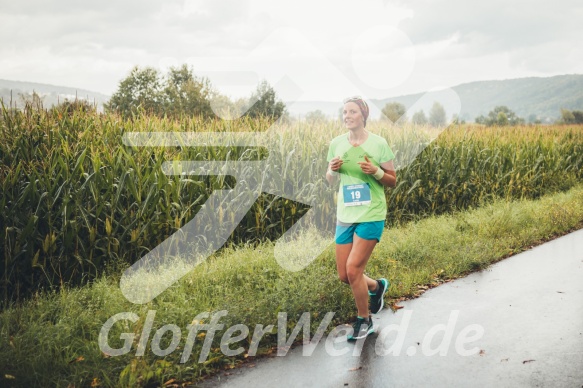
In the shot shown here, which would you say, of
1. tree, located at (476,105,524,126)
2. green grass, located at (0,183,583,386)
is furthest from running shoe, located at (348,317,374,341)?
tree, located at (476,105,524,126)

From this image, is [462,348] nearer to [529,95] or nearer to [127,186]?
[127,186]

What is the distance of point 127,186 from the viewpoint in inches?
251

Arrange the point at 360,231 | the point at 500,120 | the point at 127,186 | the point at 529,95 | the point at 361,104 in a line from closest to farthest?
the point at 360,231, the point at 361,104, the point at 127,186, the point at 500,120, the point at 529,95

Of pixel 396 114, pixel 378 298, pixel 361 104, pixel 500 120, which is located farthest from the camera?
pixel 500 120

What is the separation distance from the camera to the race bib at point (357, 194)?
4.43 metres

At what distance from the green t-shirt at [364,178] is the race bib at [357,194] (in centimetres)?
3

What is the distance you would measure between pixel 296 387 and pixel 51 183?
411 cm

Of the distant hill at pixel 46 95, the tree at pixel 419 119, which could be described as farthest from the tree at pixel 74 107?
the tree at pixel 419 119

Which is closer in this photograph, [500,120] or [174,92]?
[174,92]

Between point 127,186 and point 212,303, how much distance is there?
225cm

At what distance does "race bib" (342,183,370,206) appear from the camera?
14.5ft

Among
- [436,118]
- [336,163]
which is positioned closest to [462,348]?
[336,163]

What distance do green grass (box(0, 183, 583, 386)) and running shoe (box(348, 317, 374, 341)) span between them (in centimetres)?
39

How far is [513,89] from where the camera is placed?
460ft
